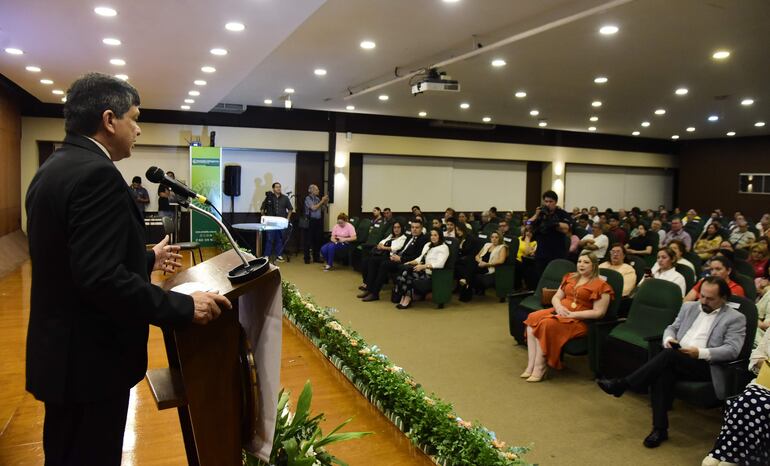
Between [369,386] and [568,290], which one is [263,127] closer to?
[568,290]

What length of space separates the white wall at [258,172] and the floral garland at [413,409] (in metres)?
9.49

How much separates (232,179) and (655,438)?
34.2 feet

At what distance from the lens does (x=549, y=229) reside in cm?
630

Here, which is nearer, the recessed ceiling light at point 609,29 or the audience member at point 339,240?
the recessed ceiling light at point 609,29

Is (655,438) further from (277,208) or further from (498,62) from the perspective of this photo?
(277,208)

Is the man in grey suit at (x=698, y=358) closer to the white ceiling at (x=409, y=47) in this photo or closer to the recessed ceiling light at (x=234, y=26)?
the white ceiling at (x=409, y=47)

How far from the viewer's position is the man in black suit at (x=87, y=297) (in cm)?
126

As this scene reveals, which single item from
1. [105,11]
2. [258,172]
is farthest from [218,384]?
[258,172]

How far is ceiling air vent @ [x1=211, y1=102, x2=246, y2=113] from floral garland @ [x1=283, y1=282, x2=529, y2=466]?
30.7ft

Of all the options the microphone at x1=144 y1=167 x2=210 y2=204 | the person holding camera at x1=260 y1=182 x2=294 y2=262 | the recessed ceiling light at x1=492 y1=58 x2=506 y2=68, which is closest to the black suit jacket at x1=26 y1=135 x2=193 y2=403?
the microphone at x1=144 y1=167 x2=210 y2=204

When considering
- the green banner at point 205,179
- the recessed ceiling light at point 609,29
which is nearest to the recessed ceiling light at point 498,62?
the recessed ceiling light at point 609,29

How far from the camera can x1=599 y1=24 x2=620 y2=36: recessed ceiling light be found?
5.92 metres

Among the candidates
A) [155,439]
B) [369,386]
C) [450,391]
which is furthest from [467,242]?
[155,439]

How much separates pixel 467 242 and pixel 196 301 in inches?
280
